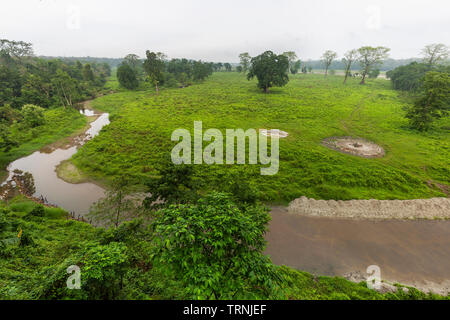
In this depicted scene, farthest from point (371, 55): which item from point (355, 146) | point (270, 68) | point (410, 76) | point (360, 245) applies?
point (360, 245)

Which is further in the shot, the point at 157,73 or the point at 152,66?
the point at 157,73

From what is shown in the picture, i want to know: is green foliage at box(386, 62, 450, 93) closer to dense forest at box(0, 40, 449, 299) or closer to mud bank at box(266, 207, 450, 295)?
dense forest at box(0, 40, 449, 299)

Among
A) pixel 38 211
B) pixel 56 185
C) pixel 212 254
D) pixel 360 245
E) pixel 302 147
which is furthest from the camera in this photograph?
pixel 302 147

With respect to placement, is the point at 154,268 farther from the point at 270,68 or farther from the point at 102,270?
the point at 270,68

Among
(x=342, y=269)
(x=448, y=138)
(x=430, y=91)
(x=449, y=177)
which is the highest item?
(x=430, y=91)
